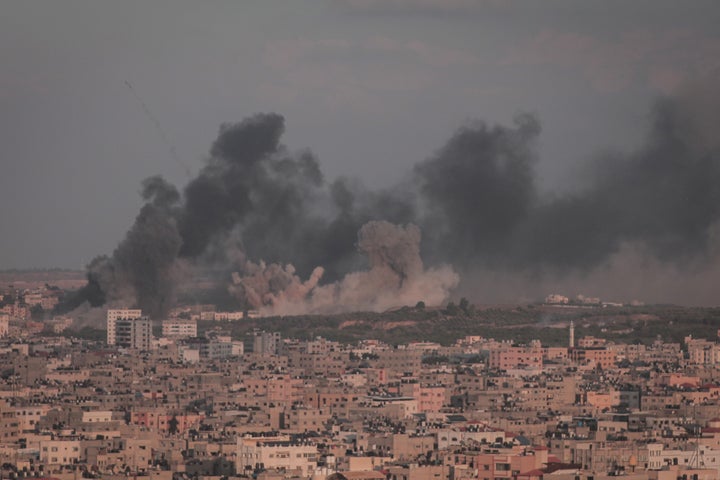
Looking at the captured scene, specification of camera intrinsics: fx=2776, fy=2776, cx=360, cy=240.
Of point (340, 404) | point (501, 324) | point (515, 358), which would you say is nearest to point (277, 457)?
point (340, 404)

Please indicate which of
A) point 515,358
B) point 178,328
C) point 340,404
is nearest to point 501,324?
point 178,328

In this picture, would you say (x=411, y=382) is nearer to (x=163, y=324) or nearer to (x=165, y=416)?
(x=165, y=416)

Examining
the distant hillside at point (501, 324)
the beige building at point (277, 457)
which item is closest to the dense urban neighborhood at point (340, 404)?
the beige building at point (277, 457)

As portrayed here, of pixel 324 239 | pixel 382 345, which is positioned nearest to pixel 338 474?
pixel 382 345

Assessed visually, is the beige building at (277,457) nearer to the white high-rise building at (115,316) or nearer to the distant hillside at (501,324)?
the white high-rise building at (115,316)

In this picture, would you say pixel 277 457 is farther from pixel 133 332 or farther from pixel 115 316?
pixel 115 316

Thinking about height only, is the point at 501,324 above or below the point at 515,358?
above

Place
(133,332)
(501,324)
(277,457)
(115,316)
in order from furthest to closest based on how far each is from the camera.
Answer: (501,324) < (115,316) < (133,332) < (277,457)

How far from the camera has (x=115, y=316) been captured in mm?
128125

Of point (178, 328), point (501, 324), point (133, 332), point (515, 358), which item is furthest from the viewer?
point (501, 324)

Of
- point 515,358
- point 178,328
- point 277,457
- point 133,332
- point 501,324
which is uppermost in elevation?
point 501,324

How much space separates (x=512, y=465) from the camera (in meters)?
60.2

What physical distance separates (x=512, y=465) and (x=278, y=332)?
6955cm

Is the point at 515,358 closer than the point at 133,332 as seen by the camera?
Yes
